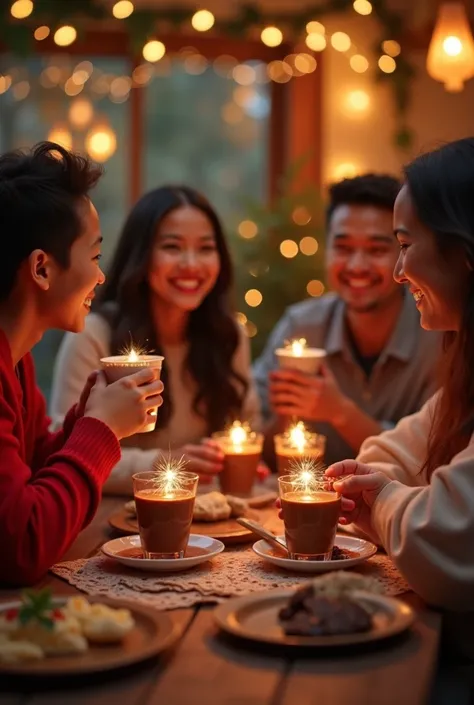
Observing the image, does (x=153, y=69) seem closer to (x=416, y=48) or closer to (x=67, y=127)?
(x=67, y=127)

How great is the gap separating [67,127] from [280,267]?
168cm

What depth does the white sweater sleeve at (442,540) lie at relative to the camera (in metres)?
1.70

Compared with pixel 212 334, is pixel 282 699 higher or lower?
lower

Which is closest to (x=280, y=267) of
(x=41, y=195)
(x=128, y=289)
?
(x=128, y=289)

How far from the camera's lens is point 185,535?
78.1 inches

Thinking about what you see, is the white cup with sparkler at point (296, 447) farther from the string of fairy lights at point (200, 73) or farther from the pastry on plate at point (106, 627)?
the string of fairy lights at point (200, 73)

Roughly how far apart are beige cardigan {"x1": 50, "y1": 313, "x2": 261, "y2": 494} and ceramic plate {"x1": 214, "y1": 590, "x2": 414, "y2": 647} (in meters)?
1.45

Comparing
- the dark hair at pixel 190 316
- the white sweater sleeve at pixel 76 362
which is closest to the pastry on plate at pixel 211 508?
the white sweater sleeve at pixel 76 362

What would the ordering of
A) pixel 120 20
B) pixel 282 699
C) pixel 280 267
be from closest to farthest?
pixel 282 699 < pixel 280 267 < pixel 120 20

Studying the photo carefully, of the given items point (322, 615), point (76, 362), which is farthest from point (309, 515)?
point (76, 362)

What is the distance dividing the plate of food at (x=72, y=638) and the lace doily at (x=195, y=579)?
205mm

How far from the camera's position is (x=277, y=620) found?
Result: 1621mm

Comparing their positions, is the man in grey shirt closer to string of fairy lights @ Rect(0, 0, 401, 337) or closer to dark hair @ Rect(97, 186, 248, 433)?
dark hair @ Rect(97, 186, 248, 433)

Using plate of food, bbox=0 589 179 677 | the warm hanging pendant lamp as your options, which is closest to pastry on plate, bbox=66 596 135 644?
plate of food, bbox=0 589 179 677
